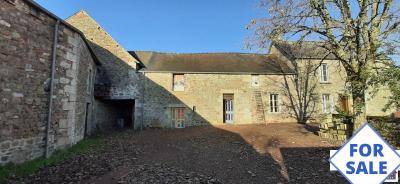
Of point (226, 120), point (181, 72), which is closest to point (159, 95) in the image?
point (181, 72)

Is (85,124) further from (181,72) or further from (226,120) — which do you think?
(226,120)

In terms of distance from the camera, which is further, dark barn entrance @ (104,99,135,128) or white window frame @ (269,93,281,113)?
dark barn entrance @ (104,99,135,128)

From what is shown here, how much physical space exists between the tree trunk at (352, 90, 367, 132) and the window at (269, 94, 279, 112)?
A: 10.2 meters

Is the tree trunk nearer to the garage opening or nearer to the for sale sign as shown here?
the for sale sign

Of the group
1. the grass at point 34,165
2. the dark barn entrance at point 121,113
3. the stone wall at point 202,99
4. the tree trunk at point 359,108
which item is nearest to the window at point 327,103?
the stone wall at point 202,99

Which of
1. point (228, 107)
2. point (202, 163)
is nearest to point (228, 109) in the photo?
point (228, 107)

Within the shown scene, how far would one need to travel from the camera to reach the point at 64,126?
10812mm

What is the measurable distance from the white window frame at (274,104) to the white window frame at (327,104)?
3.58m

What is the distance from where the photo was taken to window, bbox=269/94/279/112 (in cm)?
2145

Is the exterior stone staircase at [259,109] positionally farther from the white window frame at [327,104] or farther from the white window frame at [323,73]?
the white window frame at [323,73]

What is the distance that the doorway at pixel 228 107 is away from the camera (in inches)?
837

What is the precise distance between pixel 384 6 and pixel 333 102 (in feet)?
40.5

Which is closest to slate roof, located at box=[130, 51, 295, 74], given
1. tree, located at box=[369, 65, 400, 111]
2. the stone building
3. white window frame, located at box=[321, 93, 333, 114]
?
the stone building

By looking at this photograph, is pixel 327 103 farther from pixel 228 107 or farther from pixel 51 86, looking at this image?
pixel 51 86
